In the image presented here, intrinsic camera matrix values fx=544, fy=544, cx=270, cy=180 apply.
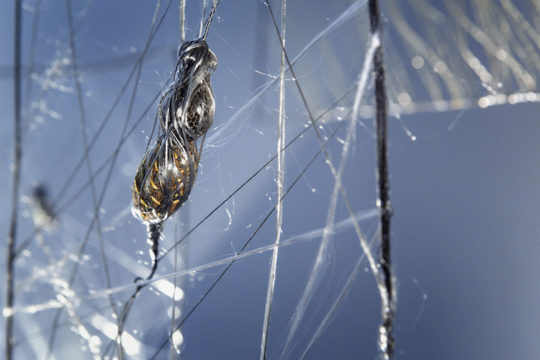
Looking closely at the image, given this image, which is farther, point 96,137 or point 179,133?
point 96,137

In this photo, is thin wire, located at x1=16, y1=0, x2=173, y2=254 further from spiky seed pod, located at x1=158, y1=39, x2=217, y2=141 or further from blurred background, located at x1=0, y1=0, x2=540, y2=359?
spiky seed pod, located at x1=158, y1=39, x2=217, y2=141

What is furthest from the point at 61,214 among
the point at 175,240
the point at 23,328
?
the point at 175,240

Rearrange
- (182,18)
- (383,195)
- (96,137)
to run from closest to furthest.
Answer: (383,195), (182,18), (96,137)

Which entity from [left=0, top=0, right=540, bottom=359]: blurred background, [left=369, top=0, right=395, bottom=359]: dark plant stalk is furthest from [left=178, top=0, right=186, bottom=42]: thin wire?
[left=369, top=0, right=395, bottom=359]: dark plant stalk

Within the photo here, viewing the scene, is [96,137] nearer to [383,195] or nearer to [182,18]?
[182,18]

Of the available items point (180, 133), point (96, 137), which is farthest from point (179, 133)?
point (96, 137)

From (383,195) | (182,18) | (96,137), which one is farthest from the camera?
(96,137)
